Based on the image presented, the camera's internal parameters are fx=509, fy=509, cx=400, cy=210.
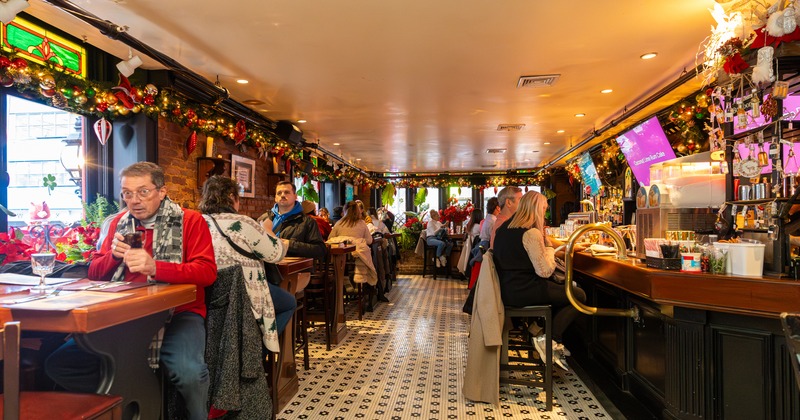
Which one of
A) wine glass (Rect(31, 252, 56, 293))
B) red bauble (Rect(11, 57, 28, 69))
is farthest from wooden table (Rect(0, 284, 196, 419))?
red bauble (Rect(11, 57, 28, 69))

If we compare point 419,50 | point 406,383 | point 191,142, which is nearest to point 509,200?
point 419,50

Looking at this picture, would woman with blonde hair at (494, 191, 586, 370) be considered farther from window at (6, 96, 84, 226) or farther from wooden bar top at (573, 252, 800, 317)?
window at (6, 96, 84, 226)

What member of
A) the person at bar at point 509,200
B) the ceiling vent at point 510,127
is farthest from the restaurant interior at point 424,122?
the person at bar at point 509,200

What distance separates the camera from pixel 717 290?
2.53 metres

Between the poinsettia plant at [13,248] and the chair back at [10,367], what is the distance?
222 centimetres

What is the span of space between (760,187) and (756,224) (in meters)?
0.21

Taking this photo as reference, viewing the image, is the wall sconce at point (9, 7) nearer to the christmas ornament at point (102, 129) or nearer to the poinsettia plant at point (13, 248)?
the poinsettia plant at point (13, 248)

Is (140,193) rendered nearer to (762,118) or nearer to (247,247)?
(247,247)

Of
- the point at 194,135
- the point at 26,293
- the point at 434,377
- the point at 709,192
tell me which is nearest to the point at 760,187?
the point at 709,192

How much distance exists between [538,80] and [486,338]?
119 inches

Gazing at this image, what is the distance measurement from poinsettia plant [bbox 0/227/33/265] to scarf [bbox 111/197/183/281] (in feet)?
3.59

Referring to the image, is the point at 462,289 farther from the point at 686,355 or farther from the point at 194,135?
the point at 686,355

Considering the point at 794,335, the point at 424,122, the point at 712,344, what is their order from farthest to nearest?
the point at 424,122 < the point at 712,344 < the point at 794,335

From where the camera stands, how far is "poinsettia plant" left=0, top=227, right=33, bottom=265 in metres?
3.03
